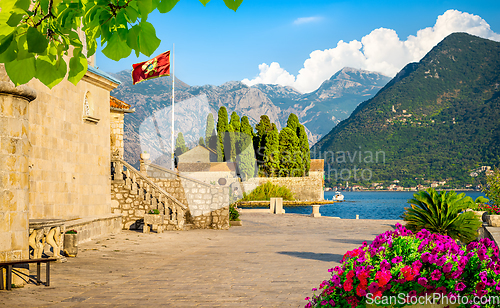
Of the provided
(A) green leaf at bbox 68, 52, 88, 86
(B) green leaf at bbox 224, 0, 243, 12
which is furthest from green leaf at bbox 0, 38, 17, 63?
(B) green leaf at bbox 224, 0, 243, 12

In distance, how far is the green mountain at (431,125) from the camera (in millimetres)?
140250

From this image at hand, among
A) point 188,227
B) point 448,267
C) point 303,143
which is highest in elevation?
point 303,143

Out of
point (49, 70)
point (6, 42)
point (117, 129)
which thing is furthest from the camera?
point (117, 129)

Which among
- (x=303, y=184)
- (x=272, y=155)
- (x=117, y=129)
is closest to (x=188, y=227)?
Answer: (x=117, y=129)

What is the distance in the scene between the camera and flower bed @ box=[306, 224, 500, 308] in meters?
3.63

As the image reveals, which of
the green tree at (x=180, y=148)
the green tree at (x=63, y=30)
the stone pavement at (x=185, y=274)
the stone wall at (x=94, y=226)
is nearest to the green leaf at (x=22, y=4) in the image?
the green tree at (x=63, y=30)

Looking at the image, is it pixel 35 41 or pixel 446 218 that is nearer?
pixel 35 41

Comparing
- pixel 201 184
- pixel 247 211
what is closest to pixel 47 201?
pixel 201 184

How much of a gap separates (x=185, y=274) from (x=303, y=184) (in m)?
69.5

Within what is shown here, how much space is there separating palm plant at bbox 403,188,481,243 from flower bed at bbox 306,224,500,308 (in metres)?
6.53

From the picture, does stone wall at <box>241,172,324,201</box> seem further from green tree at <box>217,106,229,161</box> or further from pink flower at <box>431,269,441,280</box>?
pink flower at <box>431,269,441,280</box>

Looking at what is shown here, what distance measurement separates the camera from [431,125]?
6304 inches

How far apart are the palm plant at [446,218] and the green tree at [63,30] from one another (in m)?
8.82

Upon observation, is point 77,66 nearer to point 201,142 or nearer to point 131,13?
point 131,13
